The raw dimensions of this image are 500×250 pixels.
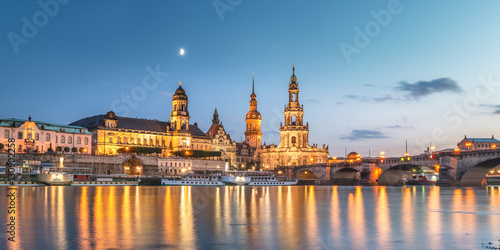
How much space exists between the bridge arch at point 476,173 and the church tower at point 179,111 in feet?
259

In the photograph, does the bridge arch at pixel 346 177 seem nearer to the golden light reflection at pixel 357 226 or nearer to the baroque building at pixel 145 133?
the baroque building at pixel 145 133

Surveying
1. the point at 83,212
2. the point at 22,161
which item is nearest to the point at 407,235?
the point at 83,212

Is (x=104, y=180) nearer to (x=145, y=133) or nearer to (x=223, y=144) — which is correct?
(x=145, y=133)

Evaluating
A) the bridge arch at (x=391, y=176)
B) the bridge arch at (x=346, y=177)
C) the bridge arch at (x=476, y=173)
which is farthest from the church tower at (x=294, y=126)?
the bridge arch at (x=476, y=173)

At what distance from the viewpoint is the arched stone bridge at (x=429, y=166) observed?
86.6 metres

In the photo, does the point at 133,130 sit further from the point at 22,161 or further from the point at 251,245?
the point at 251,245

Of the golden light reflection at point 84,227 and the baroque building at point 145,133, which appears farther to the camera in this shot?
the baroque building at point 145,133

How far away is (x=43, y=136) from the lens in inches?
4350

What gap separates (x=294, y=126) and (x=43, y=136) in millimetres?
75429

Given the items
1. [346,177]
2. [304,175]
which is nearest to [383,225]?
[346,177]

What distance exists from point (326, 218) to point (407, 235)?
316 inches

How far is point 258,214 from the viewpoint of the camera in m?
33.1

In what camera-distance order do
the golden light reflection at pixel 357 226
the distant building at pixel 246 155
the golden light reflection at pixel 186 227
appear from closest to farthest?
the golden light reflection at pixel 357 226, the golden light reflection at pixel 186 227, the distant building at pixel 246 155

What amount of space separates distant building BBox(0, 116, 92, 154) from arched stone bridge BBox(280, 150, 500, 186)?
57.7m
